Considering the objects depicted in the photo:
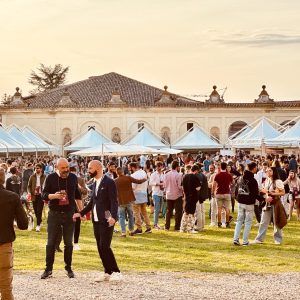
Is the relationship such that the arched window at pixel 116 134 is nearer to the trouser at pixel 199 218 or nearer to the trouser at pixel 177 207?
the trouser at pixel 177 207

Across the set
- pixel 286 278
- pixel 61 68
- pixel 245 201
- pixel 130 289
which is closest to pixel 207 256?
pixel 245 201

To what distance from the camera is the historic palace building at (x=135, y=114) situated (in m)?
72.6

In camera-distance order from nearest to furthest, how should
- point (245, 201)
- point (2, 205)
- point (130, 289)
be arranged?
1. point (2, 205)
2. point (130, 289)
3. point (245, 201)

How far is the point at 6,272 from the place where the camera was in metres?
8.95

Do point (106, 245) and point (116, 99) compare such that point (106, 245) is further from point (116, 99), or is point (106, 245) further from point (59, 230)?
point (116, 99)

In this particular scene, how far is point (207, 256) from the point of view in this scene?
15281mm

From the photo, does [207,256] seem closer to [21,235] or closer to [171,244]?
[171,244]

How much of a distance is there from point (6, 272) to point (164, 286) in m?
2.91

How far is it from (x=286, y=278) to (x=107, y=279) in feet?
8.46

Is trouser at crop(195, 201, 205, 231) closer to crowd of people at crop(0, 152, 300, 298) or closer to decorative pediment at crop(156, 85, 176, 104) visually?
crowd of people at crop(0, 152, 300, 298)

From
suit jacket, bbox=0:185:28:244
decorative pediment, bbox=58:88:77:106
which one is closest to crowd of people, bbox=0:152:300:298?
suit jacket, bbox=0:185:28:244

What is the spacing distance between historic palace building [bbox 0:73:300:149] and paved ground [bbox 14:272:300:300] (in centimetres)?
5963

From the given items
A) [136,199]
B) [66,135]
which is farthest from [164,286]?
[66,135]

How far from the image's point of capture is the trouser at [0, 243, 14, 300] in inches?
350
